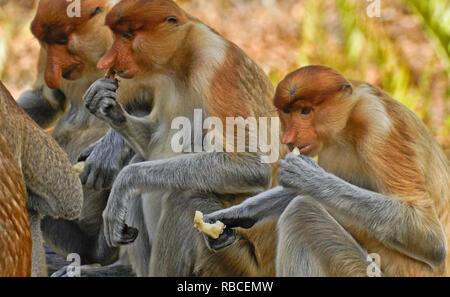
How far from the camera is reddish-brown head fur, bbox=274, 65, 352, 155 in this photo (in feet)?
9.93

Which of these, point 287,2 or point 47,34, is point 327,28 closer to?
point 287,2

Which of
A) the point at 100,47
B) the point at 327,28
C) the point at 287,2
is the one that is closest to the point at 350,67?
the point at 327,28

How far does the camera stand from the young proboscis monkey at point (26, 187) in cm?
227

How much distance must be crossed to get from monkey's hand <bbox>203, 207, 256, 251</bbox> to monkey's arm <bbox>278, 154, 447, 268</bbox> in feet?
1.13

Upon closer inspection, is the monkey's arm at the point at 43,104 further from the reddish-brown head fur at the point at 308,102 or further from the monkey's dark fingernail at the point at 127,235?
the reddish-brown head fur at the point at 308,102

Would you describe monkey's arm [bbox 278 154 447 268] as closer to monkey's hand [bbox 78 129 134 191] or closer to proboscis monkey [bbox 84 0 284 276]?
proboscis monkey [bbox 84 0 284 276]

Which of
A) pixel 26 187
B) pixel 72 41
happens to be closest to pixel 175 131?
pixel 72 41

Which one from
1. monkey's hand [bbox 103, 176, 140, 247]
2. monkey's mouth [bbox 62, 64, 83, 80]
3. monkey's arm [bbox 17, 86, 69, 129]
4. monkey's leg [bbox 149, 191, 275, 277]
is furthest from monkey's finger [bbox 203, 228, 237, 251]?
monkey's arm [bbox 17, 86, 69, 129]

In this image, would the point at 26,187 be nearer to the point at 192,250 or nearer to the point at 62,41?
the point at 192,250

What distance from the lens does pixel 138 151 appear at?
11.7ft

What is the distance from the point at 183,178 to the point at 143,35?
630mm

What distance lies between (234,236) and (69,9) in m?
1.34
